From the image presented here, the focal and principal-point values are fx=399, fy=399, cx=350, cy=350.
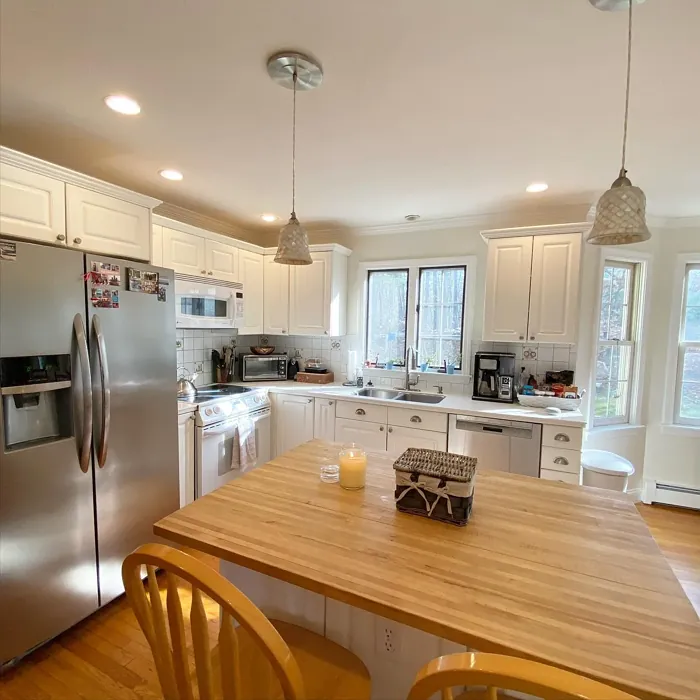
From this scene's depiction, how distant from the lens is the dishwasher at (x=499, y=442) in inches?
106

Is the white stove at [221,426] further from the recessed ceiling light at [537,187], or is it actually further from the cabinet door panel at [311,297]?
the recessed ceiling light at [537,187]

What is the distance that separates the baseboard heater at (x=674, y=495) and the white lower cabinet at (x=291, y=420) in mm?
3041

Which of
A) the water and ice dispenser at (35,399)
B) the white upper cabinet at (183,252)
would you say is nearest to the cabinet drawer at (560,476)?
the water and ice dispenser at (35,399)

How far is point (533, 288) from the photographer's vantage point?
119 inches

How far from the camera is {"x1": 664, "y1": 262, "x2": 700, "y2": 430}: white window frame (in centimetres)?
332

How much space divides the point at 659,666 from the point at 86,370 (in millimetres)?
2145

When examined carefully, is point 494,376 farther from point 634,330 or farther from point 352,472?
point 352,472

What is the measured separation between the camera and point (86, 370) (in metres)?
1.84

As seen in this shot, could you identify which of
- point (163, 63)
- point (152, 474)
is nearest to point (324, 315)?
point (152, 474)

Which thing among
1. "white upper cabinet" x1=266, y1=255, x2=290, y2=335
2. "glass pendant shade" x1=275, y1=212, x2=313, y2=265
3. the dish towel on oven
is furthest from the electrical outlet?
"white upper cabinet" x1=266, y1=255, x2=290, y2=335

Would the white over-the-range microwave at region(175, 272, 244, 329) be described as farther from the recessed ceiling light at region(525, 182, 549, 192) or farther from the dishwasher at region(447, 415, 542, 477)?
the recessed ceiling light at region(525, 182, 549, 192)

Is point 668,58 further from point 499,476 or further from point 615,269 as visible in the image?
point 615,269

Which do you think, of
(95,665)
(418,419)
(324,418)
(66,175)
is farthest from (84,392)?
(418,419)

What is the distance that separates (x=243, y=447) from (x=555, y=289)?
2621 millimetres
